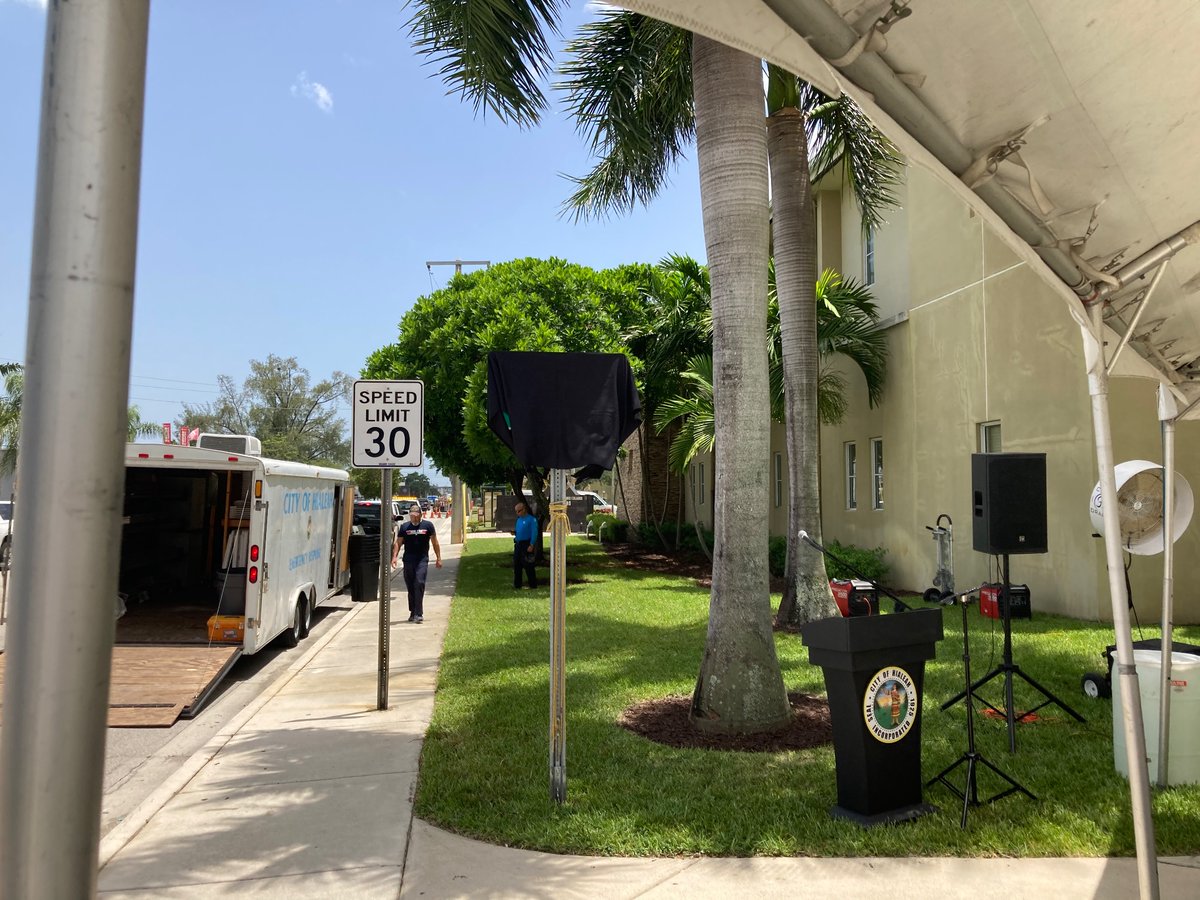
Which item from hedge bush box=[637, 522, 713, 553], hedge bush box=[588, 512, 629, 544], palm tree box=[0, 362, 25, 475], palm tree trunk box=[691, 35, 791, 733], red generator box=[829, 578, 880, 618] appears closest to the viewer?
palm tree trunk box=[691, 35, 791, 733]

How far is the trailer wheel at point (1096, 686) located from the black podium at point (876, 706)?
3635 mm

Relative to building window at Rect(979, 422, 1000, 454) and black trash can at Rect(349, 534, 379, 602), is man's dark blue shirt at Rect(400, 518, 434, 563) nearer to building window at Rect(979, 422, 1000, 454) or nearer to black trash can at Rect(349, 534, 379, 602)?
black trash can at Rect(349, 534, 379, 602)

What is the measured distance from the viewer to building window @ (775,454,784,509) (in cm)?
2239

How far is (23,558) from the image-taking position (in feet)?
5.96

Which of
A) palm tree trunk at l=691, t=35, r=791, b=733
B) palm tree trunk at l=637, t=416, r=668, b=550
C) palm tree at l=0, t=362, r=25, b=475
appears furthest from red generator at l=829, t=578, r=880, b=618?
palm tree at l=0, t=362, r=25, b=475

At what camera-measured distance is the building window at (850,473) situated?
1907 centimetres

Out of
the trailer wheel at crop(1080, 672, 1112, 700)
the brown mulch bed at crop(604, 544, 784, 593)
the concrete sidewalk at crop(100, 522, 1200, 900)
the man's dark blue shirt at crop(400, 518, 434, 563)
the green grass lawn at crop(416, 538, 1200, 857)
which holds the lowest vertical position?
the concrete sidewalk at crop(100, 522, 1200, 900)

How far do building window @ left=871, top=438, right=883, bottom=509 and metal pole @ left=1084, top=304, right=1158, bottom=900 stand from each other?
1450cm

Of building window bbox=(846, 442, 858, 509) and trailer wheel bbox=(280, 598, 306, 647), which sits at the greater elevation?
building window bbox=(846, 442, 858, 509)

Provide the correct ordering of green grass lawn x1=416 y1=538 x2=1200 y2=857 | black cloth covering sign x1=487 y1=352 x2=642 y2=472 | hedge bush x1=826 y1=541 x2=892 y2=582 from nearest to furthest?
green grass lawn x1=416 y1=538 x2=1200 y2=857, black cloth covering sign x1=487 y1=352 x2=642 y2=472, hedge bush x1=826 y1=541 x2=892 y2=582

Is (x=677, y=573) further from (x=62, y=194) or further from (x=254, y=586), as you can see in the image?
(x=62, y=194)

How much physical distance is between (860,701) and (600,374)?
8.53 feet

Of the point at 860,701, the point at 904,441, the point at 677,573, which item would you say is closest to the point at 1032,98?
the point at 860,701

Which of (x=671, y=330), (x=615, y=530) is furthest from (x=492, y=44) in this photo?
(x=615, y=530)
